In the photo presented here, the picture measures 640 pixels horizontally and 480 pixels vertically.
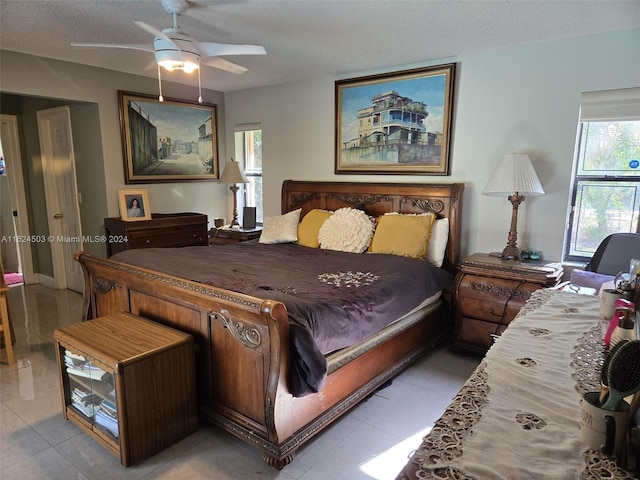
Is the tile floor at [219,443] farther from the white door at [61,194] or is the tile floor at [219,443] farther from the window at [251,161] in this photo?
the window at [251,161]

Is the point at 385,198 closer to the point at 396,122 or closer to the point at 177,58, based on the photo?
the point at 396,122

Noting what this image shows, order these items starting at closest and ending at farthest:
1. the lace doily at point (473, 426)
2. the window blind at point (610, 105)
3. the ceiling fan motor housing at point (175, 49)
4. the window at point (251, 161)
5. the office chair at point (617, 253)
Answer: the lace doily at point (473, 426) → the ceiling fan motor housing at point (175, 49) → the office chair at point (617, 253) → the window blind at point (610, 105) → the window at point (251, 161)

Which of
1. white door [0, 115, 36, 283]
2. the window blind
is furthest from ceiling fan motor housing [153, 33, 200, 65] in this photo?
white door [0, 115, 36, 283]

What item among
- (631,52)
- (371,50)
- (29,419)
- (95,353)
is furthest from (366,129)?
(29,419)

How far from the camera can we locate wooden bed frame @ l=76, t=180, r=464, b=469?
194 cm

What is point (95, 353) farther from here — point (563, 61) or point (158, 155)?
point (563, 61)

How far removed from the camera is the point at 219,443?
2.24 meters

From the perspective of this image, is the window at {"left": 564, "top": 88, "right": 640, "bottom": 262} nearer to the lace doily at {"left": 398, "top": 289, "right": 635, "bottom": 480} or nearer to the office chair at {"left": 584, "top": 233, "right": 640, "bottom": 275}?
the office chair at {"left": 584, "top": 233, "right": 640, "bottom": 275}

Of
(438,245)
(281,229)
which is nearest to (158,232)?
(281,229)

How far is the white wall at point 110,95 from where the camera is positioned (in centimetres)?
361

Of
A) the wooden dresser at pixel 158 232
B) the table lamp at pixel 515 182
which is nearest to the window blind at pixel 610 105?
the table lamp at pixel 515 182

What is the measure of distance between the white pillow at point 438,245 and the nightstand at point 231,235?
6.98 feet

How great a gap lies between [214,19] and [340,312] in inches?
84.1

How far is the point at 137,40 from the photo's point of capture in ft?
10.5
